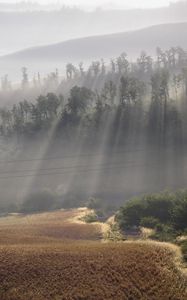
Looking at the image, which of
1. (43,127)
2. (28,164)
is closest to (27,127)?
(43,127)

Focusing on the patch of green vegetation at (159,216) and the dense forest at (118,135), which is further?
the dense forest at (118,135)

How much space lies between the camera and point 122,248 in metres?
35.5

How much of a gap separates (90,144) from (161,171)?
2571 centimetres

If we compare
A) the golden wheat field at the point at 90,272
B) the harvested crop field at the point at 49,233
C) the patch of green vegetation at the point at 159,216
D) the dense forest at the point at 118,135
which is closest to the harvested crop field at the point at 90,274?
the golden wheat field at the point at 90,272

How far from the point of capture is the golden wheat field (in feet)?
98.0

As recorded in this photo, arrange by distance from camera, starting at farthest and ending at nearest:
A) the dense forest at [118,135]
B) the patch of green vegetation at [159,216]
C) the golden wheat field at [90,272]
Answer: the dense forest at [118,135] → the patch of green vegetation at [159,216] → the golden wheat field at [90,272]

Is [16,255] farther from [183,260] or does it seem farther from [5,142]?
[5,142]

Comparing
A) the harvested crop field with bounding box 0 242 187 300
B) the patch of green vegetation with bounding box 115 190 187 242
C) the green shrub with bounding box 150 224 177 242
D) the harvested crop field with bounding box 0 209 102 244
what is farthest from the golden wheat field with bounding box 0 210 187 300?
the patch of green vegetation with bounding box 115 190 187 242

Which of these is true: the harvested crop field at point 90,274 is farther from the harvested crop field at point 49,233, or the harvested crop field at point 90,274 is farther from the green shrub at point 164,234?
the green shrub at point 164,234

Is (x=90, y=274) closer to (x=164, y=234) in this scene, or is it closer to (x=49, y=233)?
(x=164, y=234)

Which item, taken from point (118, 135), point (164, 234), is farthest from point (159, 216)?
point (118, 135)

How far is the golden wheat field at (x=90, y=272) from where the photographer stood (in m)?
29.9

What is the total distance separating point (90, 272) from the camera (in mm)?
31766

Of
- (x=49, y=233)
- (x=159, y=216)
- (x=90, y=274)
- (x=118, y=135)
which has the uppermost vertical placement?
(x=118, y=135)
